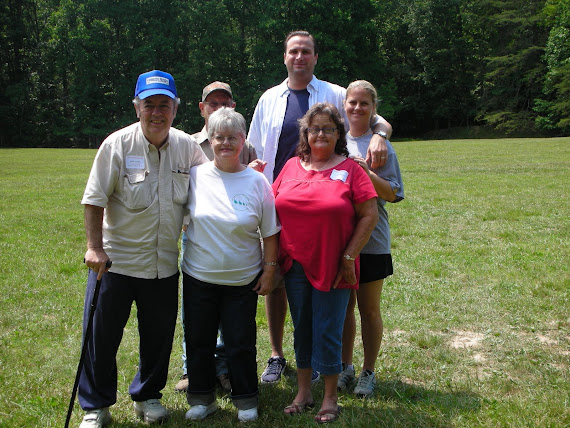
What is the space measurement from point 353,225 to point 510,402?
1546mm

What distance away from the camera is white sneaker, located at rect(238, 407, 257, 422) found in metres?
3.36

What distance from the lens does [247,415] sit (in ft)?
11.1

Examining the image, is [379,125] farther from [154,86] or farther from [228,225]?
[154,86]

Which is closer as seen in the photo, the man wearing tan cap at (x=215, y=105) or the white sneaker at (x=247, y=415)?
the white sneaker at (x=247, y=415)

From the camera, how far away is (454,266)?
6750 mm

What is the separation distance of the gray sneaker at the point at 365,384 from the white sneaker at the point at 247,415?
0.77m

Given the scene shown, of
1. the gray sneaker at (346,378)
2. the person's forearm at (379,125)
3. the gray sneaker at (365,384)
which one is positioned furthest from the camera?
the gray sneaker at (346,378)

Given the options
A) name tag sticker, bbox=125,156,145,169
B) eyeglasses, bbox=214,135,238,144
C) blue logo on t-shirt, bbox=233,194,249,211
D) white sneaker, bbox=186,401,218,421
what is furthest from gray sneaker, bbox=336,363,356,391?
name tag sticker, bbox=125,156,145,169

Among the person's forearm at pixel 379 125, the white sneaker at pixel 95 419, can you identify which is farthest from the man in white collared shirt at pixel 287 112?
the white sneaker at pixel 95 419

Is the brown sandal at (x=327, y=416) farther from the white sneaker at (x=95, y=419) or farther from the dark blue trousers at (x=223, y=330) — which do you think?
the white sneaker at (x=95, y=419)

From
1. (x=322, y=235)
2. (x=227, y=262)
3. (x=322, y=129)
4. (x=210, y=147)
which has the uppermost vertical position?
(x=322, y=129)

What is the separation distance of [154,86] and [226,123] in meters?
0.48

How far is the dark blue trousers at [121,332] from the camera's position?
3.22 meters

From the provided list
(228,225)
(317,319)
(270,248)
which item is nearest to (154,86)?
(228,225)
